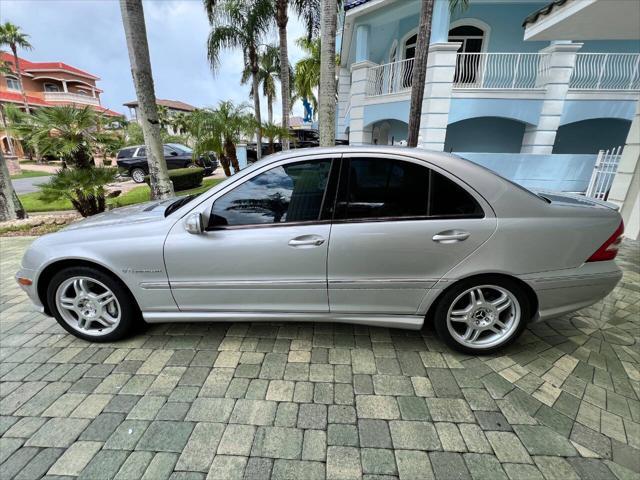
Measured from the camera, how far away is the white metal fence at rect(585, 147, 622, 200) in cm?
715

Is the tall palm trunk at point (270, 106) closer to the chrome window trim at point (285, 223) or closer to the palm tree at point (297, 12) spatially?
the palm tree at point (297, 12)

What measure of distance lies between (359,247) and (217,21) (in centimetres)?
1621

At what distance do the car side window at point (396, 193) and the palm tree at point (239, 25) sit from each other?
1128cm

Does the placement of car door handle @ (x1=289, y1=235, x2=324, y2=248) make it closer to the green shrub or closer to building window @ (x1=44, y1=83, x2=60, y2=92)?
the green shrub

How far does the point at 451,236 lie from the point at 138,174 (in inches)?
685

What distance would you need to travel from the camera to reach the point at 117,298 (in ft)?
8.54

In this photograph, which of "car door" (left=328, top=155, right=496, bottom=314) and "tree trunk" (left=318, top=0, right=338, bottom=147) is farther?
"tree trunk" (left=318, top=0, right=338, bottom=147)

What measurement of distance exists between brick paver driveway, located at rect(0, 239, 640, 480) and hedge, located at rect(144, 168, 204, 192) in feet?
33.0

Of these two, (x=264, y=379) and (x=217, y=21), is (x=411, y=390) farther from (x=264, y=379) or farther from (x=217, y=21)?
(x=217, y=21)

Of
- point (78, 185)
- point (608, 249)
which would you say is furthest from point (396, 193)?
point (78, 185)

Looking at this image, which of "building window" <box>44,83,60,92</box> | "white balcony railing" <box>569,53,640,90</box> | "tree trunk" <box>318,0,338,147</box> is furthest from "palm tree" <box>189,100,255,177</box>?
"building window" <box>44,83,60,92</box>

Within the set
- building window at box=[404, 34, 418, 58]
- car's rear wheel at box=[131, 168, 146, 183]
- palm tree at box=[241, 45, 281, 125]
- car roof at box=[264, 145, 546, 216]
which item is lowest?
car's rear wheel at box=[131, 168, 146, 183]

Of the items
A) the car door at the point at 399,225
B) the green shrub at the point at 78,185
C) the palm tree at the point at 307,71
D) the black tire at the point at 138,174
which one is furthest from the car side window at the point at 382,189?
the palm tree at the point at 307,71

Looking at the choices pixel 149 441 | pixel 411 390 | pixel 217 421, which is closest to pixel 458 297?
pixel 411 390
